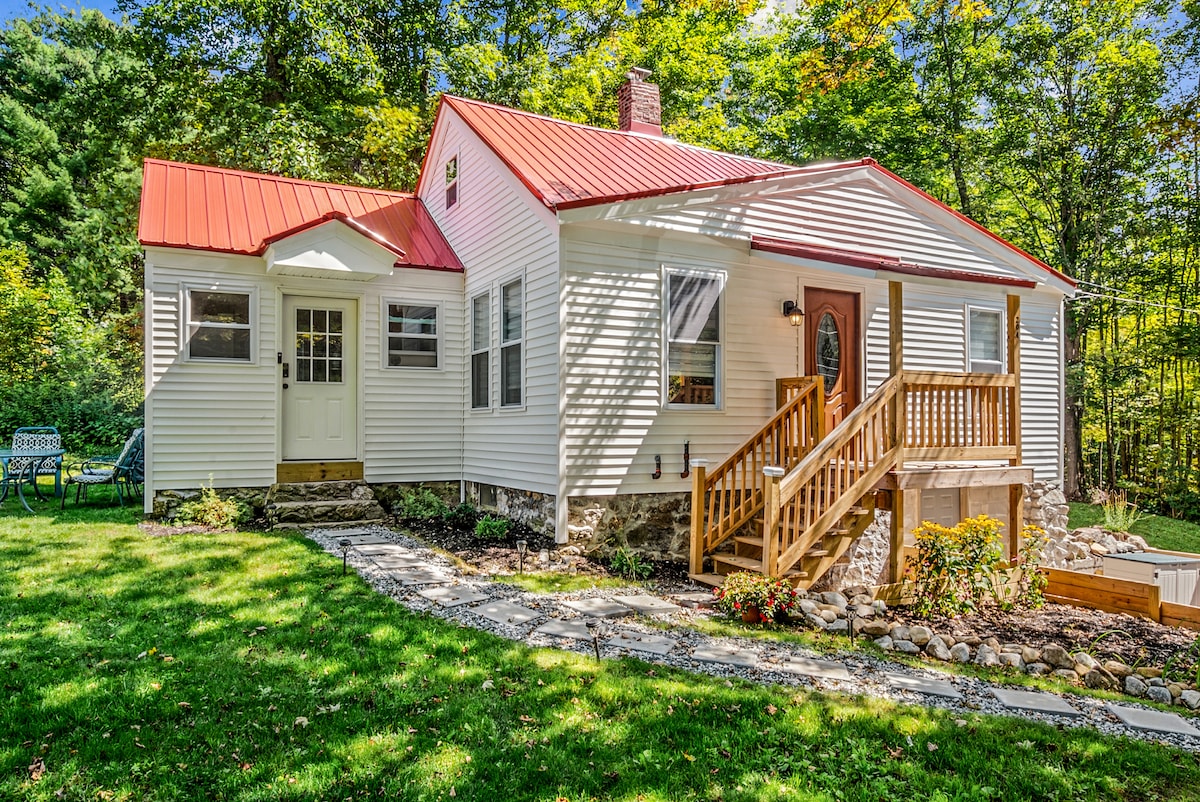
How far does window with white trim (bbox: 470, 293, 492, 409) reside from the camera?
29.5ft

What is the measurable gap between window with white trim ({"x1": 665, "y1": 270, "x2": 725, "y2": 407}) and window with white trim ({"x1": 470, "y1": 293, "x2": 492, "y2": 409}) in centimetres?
235

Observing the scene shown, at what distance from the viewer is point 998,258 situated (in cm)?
1041

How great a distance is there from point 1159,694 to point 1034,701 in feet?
3.68

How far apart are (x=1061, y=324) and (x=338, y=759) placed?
11790mm

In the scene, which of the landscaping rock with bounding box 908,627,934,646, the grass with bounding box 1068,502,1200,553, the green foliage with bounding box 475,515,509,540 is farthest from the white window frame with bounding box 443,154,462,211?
the grass with bounding box 1068,502,1200,553

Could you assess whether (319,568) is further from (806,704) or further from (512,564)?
(806,704)

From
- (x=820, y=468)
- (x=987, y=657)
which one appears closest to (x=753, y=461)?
(x=820, y=468)

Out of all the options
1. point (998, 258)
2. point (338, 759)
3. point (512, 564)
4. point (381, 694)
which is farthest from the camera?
point (998, 258)

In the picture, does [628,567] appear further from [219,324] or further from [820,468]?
[219,324]

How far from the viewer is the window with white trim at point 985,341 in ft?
33.4

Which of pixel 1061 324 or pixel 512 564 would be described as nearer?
pixel 512 564

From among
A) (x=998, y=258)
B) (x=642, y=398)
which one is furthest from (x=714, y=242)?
(x=998, y=258)

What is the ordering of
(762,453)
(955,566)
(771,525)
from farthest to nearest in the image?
(762,453), (955,566), (771,525)

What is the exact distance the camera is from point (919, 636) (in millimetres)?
5332
